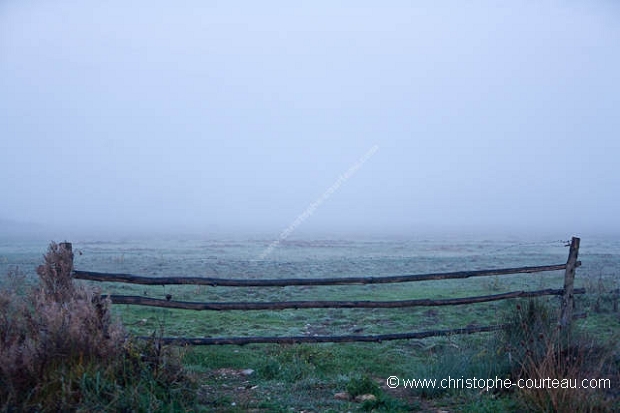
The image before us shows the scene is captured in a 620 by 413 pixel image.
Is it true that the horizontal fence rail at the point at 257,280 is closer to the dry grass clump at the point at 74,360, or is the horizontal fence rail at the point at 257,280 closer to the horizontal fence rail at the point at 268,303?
the horizontal fence rail at the point at 268,303

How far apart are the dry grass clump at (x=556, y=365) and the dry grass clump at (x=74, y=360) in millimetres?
3191

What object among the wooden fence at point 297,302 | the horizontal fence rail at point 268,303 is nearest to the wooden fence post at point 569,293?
the wooden fence at point 297,302

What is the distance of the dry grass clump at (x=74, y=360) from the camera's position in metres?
4.46

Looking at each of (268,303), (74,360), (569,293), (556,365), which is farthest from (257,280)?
(569,293)

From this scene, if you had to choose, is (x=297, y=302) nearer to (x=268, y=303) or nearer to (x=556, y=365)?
(x=268, y=303)

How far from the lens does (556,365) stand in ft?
17.0

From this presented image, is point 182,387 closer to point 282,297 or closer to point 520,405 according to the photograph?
point 520,405

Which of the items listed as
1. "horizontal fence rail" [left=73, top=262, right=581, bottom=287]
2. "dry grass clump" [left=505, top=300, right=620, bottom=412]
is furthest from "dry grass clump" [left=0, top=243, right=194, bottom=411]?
"dry grass clump" [left=505, top=300, right=620, bottom=412]

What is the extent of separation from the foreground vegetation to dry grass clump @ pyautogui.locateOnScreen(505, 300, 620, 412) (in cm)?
1

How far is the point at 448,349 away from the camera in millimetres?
6383

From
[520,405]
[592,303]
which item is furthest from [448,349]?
[592,303]

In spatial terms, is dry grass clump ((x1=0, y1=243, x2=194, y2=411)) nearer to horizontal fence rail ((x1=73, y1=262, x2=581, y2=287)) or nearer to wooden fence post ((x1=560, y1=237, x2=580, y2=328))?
horizontal fence rail ((x1=73, y1=262, x2=581, y2=287))

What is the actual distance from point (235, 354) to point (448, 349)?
9.57 feet

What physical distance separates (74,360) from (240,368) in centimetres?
256
